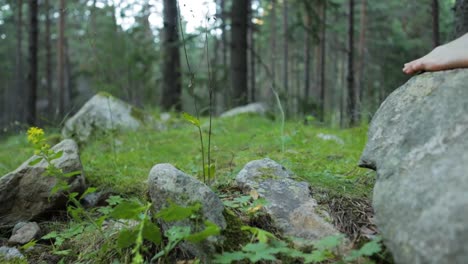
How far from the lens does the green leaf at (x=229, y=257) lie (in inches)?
67.2

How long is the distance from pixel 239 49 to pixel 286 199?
7.44 metres

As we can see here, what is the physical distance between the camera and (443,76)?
2.10 metres

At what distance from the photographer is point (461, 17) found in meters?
4.36

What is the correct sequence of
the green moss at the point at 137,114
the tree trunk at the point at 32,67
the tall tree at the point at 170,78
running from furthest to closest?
the tall tree at the point at 170,78, the tree trunk at the point at 32,67, the green moss at the point at 137,114

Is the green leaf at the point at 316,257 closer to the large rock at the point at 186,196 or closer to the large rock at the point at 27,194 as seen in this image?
the large rock at the point at 186,196

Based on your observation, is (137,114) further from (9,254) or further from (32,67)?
(9,254)

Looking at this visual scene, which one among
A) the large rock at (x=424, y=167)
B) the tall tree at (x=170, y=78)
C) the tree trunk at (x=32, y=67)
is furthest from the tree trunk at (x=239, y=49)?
the large rock at (x=424, y=167)

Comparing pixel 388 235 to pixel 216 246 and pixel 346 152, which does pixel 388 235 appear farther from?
pixel 346 152

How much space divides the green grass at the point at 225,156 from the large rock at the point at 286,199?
0.66 feet

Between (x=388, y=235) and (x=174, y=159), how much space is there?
8.96ft

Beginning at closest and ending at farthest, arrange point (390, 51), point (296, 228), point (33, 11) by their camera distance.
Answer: point (296, 228), point (33, 11), point (390, 51)

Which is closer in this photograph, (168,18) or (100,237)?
(100,237)

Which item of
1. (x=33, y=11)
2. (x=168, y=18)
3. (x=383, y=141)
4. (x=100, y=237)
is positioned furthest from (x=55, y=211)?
(x=33, y=11)

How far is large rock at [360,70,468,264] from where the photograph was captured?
52.6 inches
